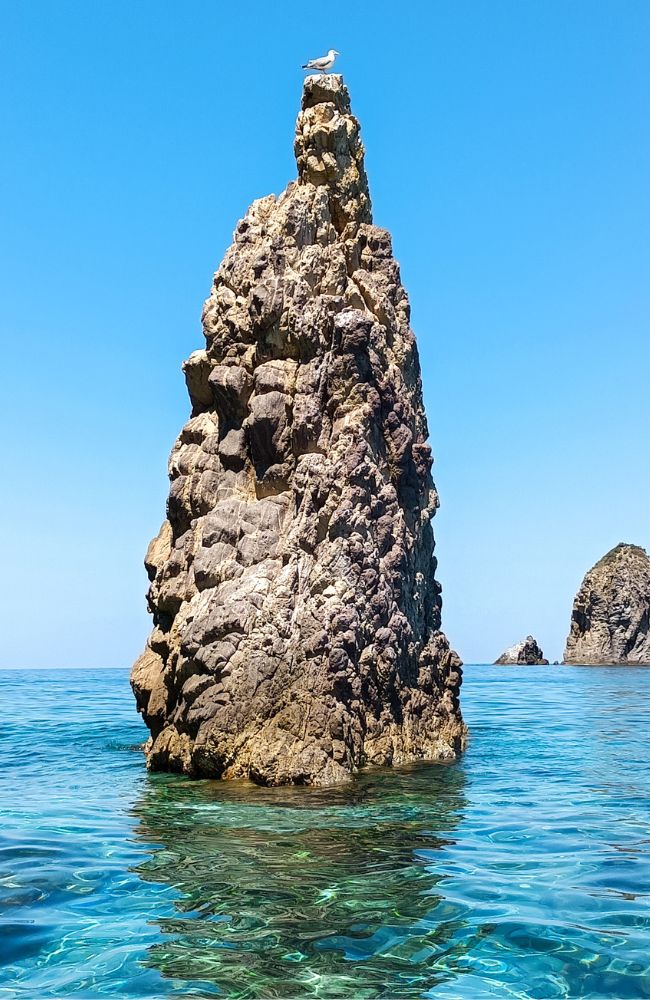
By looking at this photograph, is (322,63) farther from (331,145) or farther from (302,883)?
(302,883)

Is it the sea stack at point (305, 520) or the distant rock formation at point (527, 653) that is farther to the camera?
the distant rock formation at point (527, 653)


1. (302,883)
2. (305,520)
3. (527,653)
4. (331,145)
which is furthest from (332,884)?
(527,653)

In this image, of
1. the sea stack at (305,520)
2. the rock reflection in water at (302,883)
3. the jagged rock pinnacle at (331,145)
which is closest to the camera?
the rock reflection in water at (302,883)

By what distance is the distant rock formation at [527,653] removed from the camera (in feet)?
248

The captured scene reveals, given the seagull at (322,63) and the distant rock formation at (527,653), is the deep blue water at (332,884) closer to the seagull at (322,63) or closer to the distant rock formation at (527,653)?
the seagull at (322,63)

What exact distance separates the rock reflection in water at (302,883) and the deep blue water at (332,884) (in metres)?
0.02

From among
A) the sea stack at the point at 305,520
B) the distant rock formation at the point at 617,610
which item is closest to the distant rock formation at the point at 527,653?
the distant rock formation at the point at 617,610

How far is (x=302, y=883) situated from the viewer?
8414 millimetres

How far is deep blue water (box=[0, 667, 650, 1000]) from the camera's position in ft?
21.5

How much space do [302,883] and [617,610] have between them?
6300 centimetres

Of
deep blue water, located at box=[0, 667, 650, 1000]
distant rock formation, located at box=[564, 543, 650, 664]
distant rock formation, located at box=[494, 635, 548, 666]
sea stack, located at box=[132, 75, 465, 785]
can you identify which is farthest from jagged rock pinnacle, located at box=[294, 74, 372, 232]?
distant rock formation, located at box=[494, 635, 548, 666]

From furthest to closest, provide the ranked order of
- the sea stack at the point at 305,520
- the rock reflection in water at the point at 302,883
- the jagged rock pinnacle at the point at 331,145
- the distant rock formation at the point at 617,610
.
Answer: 1. the distant rock formation at the point at 617,610
2. the jagged rock pinnacle at the point at 331,145
3. the sea stack at the point at 305,520
4. the rock reflection in water at the point at 302,883

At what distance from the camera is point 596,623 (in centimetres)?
6869

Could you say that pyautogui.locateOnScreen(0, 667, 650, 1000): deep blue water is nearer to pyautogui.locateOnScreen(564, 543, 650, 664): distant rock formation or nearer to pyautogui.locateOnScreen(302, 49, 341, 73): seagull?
pyautogui.locateOnScreen(302, 49, 341, 73): seagull
